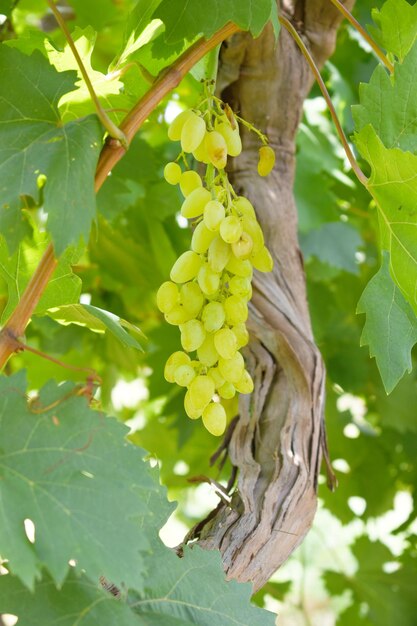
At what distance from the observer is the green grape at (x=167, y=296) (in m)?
0.74

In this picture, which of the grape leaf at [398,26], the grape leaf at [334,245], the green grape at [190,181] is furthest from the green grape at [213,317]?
the grape leaf at [334,245]

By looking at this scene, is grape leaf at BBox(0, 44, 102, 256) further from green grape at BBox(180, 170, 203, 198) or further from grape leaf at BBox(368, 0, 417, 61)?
grape leaf at BBox(368, 0, 417, 61)

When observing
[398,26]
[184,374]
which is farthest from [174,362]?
[398,26]

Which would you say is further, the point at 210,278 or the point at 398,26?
the point at 398,26

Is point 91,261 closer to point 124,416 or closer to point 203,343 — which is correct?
point 124,416

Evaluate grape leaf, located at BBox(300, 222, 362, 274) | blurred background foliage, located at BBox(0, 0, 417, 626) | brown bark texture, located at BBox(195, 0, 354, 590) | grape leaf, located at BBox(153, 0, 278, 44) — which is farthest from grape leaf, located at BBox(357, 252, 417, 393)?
grape leaf, located at BBox(300, 222, 362, 274)

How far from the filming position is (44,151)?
25.9 inches

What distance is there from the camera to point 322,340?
1746 millimetres

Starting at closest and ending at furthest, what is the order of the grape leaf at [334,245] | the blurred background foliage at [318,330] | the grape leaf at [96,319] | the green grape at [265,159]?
the grape leaf at [96,319] → the green grape at [265,159] → the blurred background foliage at [318,330] → the grape leaf at [334,245]

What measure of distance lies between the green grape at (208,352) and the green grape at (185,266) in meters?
0.06

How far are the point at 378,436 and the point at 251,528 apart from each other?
1136mm

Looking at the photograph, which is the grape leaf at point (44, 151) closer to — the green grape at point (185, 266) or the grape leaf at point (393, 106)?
the green grape at point (185, 266)

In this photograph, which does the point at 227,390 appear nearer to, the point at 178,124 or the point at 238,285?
the point at 238,285

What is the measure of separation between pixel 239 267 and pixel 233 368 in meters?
0.09
